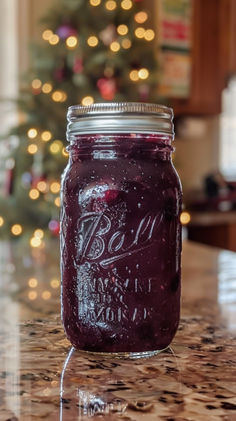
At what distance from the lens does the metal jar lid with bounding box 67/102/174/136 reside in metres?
0.54

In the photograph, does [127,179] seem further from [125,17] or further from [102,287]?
[125,17]

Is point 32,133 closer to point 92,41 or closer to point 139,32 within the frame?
point 92,41

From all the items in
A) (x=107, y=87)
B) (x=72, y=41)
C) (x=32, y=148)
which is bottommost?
(x=32, y=148)

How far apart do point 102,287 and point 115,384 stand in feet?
0.31

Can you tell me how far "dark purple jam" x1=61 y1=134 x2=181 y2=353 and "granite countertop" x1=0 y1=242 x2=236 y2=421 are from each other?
0.03 meters

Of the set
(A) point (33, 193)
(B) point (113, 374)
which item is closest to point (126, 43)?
(A) point (33, 193)

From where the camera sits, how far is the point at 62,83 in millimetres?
3172

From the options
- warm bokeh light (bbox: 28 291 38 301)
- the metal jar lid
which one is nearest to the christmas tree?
warm bokeh light (bbox: 28 291 38 301)

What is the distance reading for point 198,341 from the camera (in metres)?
0.62

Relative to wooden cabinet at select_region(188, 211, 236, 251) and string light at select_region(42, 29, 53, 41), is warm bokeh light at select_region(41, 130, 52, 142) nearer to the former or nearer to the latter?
string light at select_region(42, 29, 53, 41)

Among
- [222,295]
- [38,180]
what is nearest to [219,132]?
[38,180]

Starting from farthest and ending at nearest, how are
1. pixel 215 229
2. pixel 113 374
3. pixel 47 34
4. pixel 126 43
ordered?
pixel 215 229
pixel 47 34
pixel 126 43
pixel 113 374

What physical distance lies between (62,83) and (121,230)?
9.03 ft

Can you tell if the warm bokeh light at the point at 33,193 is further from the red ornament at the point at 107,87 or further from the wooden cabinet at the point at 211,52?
the wooden cabinet at the point at 211,52
